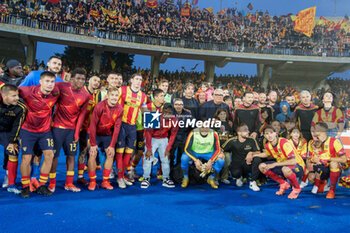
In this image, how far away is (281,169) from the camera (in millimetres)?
4574

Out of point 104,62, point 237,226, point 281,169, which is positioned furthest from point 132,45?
point 237,226

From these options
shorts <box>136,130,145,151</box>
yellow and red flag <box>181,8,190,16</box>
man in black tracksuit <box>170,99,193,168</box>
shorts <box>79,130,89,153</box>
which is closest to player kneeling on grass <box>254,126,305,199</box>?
man in black tracksuit <box>170,99,193,168</box>

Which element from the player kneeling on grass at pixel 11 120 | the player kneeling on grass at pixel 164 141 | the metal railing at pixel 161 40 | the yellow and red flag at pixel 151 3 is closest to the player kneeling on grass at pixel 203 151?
the player kneeling on grass at pixel 164 141

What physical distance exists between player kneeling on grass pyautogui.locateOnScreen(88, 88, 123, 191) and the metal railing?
55.2 ft

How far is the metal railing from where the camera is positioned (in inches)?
720

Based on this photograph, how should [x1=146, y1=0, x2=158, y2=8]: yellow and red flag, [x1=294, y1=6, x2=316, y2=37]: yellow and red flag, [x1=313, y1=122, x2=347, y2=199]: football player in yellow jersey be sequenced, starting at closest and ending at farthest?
[x1=313, y1=122, x2=347, y2=199]: football player in yellow jersey → [x1=294, y1=6, x2=316, y2=37]: yellow and red flag → [x1=146, y1=0, x2=158, y2=8]: yellow and red flag

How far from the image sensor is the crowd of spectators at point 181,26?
19047mm

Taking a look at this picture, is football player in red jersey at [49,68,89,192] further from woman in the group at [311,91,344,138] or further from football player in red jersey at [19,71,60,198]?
woman in the group at [311,91,344,138]

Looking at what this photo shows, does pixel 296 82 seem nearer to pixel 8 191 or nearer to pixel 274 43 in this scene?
pixel 274 43

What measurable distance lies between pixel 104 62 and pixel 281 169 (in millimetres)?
23758

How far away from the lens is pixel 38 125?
149 inches

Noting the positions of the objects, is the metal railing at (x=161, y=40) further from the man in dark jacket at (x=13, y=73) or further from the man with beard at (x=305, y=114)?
the man with beard at (x=305, y=114)

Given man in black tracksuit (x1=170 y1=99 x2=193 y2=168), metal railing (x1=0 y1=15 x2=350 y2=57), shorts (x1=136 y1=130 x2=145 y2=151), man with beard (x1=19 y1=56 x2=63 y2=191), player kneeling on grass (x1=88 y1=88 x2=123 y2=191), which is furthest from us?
metal railing (x1=0 y1=15 x2=350 y2=57)

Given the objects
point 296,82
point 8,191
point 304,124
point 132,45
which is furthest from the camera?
point 296,82
